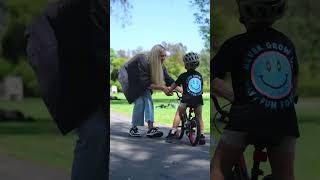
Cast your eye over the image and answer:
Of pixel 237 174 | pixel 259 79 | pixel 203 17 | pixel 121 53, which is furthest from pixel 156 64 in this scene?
pixel 237 174

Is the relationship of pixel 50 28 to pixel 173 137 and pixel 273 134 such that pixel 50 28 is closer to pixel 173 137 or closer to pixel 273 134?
pixel 173 137

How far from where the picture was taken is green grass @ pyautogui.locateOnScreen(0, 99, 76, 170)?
3961mm

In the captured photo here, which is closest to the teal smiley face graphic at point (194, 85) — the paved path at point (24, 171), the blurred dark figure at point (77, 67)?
the blurred dark figure at point (77, 67)

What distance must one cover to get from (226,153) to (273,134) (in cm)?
34

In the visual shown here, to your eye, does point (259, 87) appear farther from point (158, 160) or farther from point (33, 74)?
point (33, 74)

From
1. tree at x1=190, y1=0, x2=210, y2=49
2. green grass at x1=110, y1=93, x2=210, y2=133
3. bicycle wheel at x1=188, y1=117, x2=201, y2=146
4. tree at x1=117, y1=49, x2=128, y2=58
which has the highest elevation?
tree at x1=190, y1=0, x2=210, y2=49

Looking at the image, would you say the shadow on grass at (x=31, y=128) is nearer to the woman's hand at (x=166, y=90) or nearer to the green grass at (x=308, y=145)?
the woman's hand at (x=166, y=90)

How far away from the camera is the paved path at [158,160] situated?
12.9 feet

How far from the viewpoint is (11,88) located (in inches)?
159

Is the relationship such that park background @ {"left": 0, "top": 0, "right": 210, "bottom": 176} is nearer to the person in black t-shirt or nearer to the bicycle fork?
the person in black t-shirt

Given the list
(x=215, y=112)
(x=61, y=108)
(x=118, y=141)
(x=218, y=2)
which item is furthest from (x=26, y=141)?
(x=218, y=2)

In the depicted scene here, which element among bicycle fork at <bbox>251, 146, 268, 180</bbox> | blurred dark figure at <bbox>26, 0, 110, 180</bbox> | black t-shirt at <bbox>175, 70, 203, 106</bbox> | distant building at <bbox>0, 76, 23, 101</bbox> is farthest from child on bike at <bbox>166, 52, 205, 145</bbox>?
distant building at <bbox>0, 76, 23, 101</bbox>

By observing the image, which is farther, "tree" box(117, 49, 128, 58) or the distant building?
the distant building

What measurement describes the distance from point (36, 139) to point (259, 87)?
1544mm
